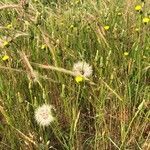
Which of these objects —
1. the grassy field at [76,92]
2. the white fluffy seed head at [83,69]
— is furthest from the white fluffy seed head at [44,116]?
the white fluffy seed head at [83,69]

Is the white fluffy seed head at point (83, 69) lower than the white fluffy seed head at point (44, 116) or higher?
higher

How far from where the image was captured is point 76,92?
209 centimetres

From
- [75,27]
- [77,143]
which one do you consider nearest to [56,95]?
[77,143]

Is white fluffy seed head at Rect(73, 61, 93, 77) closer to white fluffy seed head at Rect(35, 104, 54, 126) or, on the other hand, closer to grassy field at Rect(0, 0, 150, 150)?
grassy field at Rect(0, 0, 150, 150)

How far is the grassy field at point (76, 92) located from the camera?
75.2 inches

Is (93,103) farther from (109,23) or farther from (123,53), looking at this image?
(109,23)

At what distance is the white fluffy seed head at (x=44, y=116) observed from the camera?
1.84 meters

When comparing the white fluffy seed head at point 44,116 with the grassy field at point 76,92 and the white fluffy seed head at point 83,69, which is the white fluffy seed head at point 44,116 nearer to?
the grassy field at point 76,92

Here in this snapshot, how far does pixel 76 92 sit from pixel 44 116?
0.28m

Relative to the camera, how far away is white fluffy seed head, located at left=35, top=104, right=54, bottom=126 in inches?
72.5

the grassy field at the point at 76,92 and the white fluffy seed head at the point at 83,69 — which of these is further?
the white fluffy seed head at the point at 83,69

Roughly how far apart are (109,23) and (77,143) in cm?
105

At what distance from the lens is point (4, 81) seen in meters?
2.10

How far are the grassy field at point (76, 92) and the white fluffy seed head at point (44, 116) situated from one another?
27 millimetres
